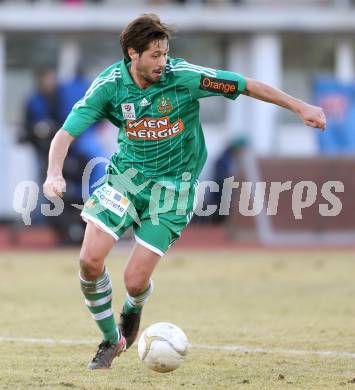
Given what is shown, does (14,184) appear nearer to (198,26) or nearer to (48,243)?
(48,243)

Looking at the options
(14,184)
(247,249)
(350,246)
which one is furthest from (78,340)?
(14,184)

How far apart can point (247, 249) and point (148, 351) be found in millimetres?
10055

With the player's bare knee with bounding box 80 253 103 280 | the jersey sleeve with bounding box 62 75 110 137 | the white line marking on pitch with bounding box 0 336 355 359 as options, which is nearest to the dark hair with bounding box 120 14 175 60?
the jersey sleeve with bounding box 62 75 110 137

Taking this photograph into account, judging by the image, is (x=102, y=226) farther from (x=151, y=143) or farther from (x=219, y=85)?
(x=219, y=85)

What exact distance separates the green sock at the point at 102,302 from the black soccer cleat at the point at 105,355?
0.04 metres

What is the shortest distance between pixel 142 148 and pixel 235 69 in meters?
15.0

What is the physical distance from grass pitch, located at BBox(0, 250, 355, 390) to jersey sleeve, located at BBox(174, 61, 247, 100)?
1824 millimetres

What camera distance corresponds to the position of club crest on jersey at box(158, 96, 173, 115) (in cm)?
712

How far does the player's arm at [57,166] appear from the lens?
6.61 m

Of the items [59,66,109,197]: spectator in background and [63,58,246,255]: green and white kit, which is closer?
[63,58,246,255]: green and white kit

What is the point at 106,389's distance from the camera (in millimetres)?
6238

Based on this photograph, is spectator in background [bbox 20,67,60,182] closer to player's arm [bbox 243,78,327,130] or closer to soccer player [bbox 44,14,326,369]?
soccer player [bbox 44,14,326,369]

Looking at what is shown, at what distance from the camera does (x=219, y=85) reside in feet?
23.2

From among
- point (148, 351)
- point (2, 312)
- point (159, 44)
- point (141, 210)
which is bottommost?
point (2, 312)
